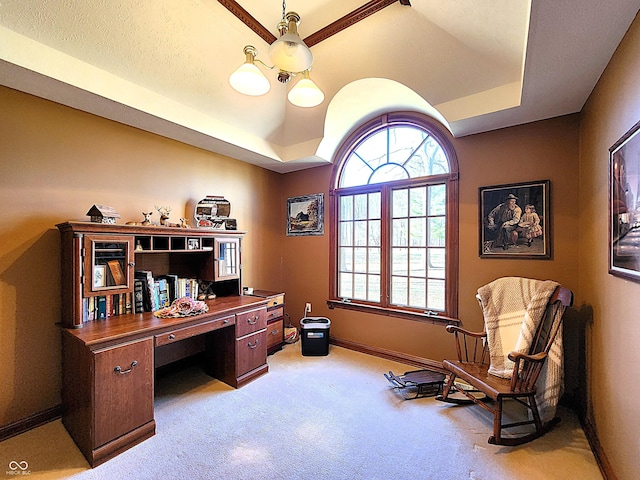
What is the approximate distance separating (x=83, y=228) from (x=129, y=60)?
4.37 feet

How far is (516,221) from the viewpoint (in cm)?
265

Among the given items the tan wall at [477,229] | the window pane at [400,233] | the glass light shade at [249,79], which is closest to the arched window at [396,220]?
the window pane at [400,233]

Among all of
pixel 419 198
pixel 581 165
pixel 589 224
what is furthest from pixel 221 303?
pixel 581 165

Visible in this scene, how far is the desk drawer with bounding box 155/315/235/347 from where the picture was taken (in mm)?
2162

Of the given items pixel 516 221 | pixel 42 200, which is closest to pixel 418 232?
pixel 516 221

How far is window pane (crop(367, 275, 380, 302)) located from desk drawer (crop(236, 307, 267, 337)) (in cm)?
137

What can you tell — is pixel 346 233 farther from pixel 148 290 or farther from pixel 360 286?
pixel 148 290

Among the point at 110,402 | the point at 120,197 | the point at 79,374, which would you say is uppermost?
the point at 120,197

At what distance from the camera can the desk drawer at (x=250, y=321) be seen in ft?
9.01

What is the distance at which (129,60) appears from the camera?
7.29 ft

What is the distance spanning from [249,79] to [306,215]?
238 centimetres

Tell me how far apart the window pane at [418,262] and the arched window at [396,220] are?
0.01m

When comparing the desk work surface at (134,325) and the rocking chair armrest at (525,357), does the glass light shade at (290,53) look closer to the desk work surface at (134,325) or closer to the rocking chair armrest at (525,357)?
the desk work surface at (134,325)

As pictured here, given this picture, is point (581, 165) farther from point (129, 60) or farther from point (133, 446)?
point (133, 446)
